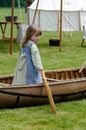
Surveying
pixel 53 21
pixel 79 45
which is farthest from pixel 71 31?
pixel 79 45

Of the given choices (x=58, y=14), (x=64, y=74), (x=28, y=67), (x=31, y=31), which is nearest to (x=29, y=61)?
(x=28, y=67)

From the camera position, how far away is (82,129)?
18.7 ft

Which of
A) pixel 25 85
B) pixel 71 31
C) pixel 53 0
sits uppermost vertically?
pixel 25 85

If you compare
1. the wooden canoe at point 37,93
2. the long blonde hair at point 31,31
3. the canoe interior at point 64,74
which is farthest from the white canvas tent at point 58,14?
the long blonde hair at point 31,31

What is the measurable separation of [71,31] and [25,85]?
45.6ft

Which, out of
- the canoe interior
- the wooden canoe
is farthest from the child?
the canoe interior

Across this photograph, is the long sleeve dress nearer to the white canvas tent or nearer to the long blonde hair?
the long blonde hair

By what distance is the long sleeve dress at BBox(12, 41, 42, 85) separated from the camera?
689 centimetres

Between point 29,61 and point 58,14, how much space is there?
13.1 metres

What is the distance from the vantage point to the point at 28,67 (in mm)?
7016

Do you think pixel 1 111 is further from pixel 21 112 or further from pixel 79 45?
pixel 79 45

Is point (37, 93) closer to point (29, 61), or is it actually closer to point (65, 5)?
point (29, 61)

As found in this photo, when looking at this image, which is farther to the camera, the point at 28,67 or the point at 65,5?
the point at 65,5

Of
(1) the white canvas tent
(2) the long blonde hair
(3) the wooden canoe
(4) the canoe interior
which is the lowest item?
(1) the white canvas tent
